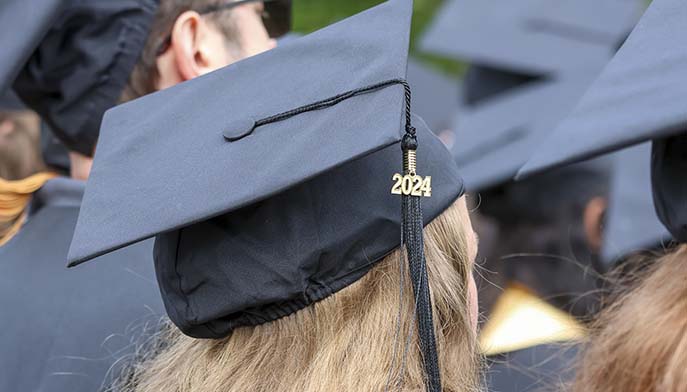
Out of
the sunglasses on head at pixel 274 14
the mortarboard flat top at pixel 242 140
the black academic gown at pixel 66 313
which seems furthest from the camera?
the sunglasses on head at pixel 274 14

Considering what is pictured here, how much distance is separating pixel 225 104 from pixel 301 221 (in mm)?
234

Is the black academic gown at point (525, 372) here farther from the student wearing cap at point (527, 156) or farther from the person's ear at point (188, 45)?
the person's ear at point (188, 45)

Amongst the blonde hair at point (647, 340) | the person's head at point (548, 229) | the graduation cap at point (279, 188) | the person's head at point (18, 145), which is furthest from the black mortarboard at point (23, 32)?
the person's head at point (548, 229)

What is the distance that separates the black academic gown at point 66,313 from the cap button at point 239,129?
54cm

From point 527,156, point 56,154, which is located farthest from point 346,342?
point 527,156

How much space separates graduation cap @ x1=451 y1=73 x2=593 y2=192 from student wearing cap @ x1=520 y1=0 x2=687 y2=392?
2.23 m

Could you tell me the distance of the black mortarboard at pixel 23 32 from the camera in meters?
2.25

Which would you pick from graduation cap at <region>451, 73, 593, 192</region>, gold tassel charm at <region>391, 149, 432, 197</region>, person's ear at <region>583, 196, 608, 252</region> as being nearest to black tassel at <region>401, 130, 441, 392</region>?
gold tassel charm at <region>391, 149, 432, 197</region>

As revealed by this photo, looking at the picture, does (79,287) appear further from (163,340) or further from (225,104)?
(225,104)

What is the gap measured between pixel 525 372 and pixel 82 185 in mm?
1095

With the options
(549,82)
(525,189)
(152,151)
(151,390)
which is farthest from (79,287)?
(549,82)

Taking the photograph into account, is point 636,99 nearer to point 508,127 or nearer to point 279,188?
point 279,188

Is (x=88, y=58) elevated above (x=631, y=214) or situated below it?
above

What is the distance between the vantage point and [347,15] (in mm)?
6172
